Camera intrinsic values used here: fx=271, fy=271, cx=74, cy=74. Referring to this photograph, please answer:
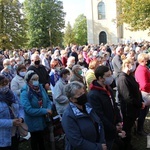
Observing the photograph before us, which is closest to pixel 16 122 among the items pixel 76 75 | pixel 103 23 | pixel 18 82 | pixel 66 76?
pixel 66 76

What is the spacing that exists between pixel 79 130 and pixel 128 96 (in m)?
1.98

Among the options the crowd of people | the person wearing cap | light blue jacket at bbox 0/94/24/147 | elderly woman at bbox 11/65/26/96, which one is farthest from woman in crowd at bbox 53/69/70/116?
the person wearing cap

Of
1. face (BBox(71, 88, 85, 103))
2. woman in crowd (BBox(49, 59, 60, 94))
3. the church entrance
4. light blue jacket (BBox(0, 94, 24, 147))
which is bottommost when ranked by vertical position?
light blue jacket (BBox(0, 94, 24, 147))

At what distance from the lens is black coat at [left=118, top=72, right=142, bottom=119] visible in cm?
509

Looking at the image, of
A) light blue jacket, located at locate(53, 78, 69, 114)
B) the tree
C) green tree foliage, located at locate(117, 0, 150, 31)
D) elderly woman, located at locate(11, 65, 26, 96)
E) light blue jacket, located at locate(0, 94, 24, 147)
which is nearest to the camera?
light blue jacket, located at locate(0, 94, 24, 147)

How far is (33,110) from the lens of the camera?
194 inches

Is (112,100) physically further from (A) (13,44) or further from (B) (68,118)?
(A) (13,44)

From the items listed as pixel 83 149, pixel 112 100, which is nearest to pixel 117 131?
pixel 112 100

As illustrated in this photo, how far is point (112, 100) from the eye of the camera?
4434 mm

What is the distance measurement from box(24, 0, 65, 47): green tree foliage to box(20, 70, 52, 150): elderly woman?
45.3 m

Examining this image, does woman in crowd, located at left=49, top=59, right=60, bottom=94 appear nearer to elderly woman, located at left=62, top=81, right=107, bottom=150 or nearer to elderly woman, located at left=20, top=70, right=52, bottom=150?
elderly woman, located at left=20, top=70, right=52, bottom=150

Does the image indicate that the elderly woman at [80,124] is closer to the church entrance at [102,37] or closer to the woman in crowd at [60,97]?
the woman in crowd at [60,97]

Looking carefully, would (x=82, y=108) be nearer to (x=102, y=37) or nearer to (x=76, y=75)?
→ (x=76, y=75)

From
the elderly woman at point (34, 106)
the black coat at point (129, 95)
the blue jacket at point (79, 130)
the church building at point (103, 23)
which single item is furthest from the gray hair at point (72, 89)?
the church building at point (103, 23)
